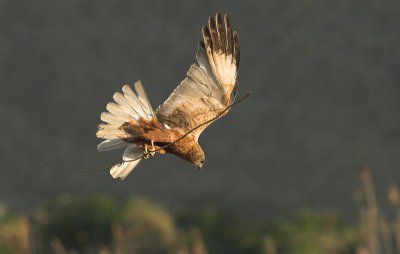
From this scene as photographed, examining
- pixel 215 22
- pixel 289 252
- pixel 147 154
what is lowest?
pixel 147 154

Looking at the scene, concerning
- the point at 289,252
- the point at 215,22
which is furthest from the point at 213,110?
the point at 289,252

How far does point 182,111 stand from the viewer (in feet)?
3.53

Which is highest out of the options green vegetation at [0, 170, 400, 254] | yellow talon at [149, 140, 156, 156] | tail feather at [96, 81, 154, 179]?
green vegetation at [0, 170, 400, 254]

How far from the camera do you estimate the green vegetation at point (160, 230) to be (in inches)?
169

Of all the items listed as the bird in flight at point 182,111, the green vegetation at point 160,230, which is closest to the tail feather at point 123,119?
the bird in flight at point 182,111

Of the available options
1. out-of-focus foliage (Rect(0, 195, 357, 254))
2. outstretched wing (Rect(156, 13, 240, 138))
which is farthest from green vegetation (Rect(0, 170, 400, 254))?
outstretched wing (Rect(156, 13, 240, 138))

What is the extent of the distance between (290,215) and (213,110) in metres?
4.16

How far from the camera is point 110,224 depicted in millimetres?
4734

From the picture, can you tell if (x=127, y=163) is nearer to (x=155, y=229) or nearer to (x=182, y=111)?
(x=182, y=111)

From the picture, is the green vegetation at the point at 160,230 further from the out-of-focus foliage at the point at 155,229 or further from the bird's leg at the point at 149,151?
the bird's leg at the point at 149,151

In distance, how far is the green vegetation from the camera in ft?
14.0

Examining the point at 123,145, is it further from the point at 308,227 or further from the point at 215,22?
the point at 308,227

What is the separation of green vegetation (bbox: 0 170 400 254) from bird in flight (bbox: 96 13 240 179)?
9.01 feet

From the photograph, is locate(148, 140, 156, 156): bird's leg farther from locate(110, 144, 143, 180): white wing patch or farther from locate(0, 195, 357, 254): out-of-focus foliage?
locate(0, 195, 357, 254): out-of-focus foliage
